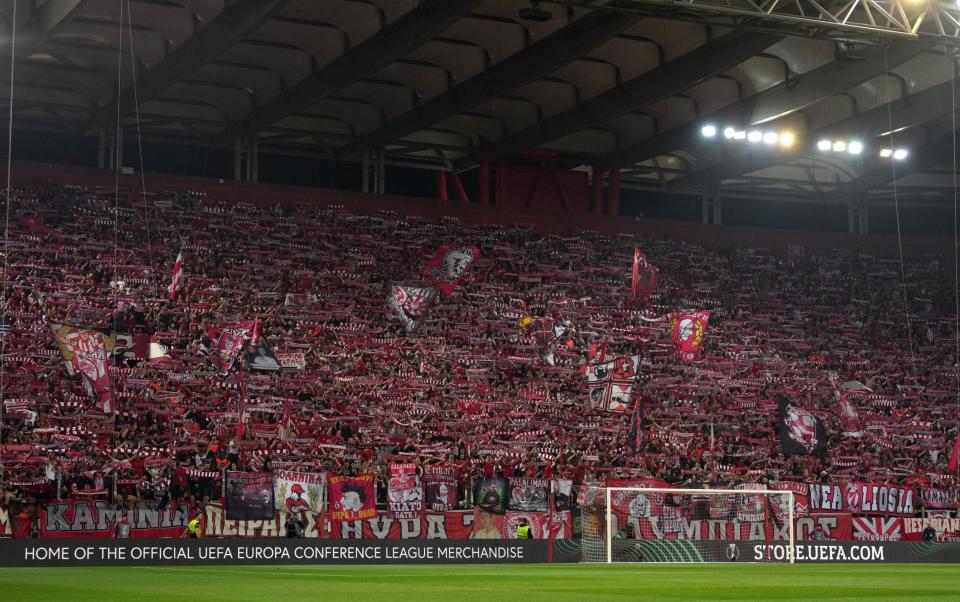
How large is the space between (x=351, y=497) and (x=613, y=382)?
8.93 meters

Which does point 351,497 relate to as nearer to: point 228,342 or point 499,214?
point 228,342

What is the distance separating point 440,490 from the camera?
28609mm

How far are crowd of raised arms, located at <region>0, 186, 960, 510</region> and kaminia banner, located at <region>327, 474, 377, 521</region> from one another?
42.7 inches

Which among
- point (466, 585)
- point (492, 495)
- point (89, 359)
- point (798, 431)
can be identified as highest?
point (89, 359)

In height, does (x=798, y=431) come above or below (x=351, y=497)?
above

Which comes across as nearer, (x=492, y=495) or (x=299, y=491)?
(x=299, y=491)

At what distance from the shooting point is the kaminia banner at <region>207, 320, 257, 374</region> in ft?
101

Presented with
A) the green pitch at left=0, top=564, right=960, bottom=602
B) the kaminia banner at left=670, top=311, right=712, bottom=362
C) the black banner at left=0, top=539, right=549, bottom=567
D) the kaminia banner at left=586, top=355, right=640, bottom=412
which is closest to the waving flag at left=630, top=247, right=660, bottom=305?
the kaminia banner at left=670, top=311, right=712, bottom=362

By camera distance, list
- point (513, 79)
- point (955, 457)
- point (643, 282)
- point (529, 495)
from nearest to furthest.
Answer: point (529, 495)
point (955, 457)
point (513, 79)
point (643, 282)

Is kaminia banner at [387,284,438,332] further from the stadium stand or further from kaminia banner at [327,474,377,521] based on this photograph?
kaminia banner at [327,474,377,521]

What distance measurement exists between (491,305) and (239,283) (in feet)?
22.8

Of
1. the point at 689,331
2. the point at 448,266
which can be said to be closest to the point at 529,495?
the point at 689,331

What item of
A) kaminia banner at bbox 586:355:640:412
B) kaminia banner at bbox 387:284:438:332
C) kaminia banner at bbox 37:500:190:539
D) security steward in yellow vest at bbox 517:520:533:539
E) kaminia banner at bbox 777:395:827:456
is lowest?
security steward in yellow vest at bbox 517:520:533:539

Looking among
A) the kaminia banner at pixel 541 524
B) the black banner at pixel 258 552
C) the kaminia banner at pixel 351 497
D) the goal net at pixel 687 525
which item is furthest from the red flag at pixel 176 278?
the goal net at pixel 687 525
